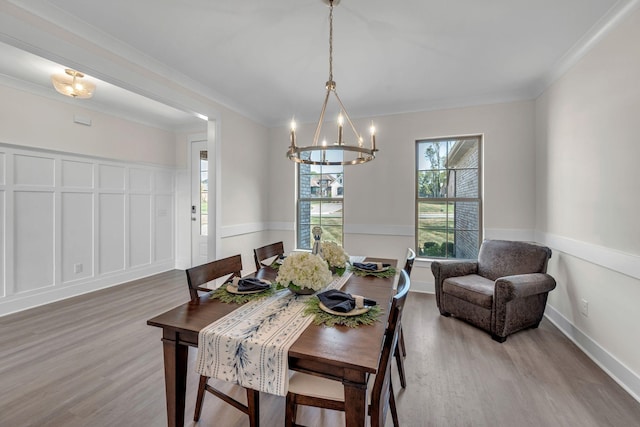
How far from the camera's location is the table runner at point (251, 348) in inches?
42.7

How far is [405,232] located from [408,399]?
238cm

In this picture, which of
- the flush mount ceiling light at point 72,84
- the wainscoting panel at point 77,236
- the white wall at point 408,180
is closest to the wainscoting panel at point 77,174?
the wainscoting panel at point 77,236

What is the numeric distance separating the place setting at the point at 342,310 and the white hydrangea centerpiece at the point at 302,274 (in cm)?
9

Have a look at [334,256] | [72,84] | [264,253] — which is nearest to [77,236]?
[72,84]

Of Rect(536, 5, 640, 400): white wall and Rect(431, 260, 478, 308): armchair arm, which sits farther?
Rect(431, 260, 478, 308): armchair arm

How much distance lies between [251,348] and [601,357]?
269cm

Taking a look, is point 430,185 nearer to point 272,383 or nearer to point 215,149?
point 215,149

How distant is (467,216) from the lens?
3744mm

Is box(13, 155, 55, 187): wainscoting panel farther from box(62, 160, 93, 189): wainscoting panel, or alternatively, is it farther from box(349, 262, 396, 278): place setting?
box(349, 262, 396, 278): place setting

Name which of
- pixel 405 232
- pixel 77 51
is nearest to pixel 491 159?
pixel 405 232

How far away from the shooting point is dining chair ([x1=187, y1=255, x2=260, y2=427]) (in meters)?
1.36

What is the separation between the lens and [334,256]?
7.07 ft

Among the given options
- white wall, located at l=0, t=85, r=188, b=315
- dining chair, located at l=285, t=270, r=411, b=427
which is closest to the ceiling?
white wall, located at l=0, t=85, r=188, b=315

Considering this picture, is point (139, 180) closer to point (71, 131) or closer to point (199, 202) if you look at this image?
point (199, 202)
